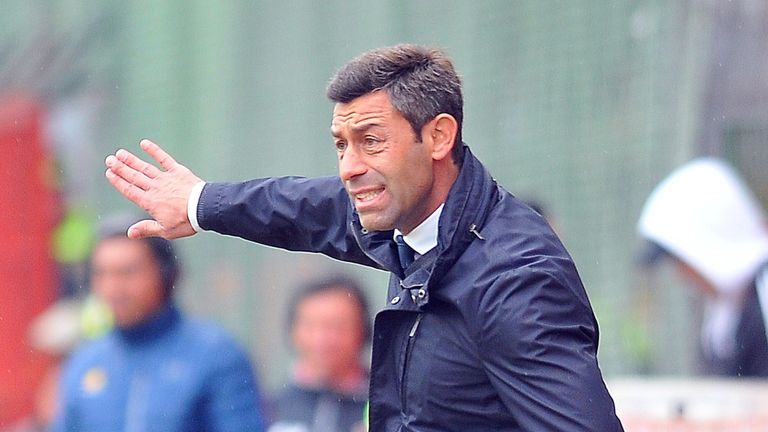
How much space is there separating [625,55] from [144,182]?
313cm

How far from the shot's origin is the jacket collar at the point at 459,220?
107 inches

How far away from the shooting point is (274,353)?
6359mm

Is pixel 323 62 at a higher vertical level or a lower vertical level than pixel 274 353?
higher

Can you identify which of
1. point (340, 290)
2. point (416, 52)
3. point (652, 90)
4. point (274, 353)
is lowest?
point (274, 353)

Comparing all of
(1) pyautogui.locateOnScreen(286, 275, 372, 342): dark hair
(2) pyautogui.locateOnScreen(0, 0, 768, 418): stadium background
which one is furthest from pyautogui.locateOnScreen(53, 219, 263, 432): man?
(2) pyautogui.locateOnScreen(0, 0, 768, 418): stadium background

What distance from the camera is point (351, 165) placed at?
2809 millimetres

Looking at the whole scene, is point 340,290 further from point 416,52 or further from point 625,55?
point 416,52

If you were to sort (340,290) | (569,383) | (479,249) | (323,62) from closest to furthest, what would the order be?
1. (569,383)
2. (479,249)
3. (340,290)
4. (323,62)

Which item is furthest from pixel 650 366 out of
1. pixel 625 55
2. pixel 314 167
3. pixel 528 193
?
pixel 314 167

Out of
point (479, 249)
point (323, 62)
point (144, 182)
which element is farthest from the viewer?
point (323, 62)

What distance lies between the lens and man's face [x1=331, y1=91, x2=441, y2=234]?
9.16 ft

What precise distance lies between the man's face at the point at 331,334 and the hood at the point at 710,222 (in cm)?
121

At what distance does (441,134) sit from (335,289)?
2.88 meters

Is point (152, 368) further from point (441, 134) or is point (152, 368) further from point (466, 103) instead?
point (441, 134)
